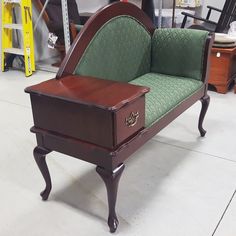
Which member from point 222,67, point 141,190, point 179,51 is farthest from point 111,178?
point 222,67

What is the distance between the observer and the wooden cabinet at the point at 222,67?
2934 mm

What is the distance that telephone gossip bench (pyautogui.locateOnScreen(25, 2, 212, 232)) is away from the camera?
123 cm

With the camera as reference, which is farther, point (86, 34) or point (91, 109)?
point (86, 34)

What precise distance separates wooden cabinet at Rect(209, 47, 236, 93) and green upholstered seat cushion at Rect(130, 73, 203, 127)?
1075 mm

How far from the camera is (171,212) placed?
1515mm

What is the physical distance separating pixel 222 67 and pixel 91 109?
2165 mm

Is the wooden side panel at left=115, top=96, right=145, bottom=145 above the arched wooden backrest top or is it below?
below

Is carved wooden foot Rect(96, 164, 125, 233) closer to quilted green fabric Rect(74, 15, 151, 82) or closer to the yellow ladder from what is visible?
quilted green fabric Rect(74, 15, 151, 82)

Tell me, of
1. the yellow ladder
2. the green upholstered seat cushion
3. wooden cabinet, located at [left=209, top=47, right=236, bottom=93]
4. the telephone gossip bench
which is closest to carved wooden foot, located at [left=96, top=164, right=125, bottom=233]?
the telephone gossip bench

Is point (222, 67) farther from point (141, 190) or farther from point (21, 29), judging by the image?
point (21, 29)

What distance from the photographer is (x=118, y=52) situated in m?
1.83

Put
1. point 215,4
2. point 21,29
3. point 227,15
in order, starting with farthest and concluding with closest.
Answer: point 215,4, point 21,29, point 227,15

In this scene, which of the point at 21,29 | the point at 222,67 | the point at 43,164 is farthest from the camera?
the point at 21,29

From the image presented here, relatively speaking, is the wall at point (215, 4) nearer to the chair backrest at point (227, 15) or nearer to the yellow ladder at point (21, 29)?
the chair backrest at point (227, 15)
